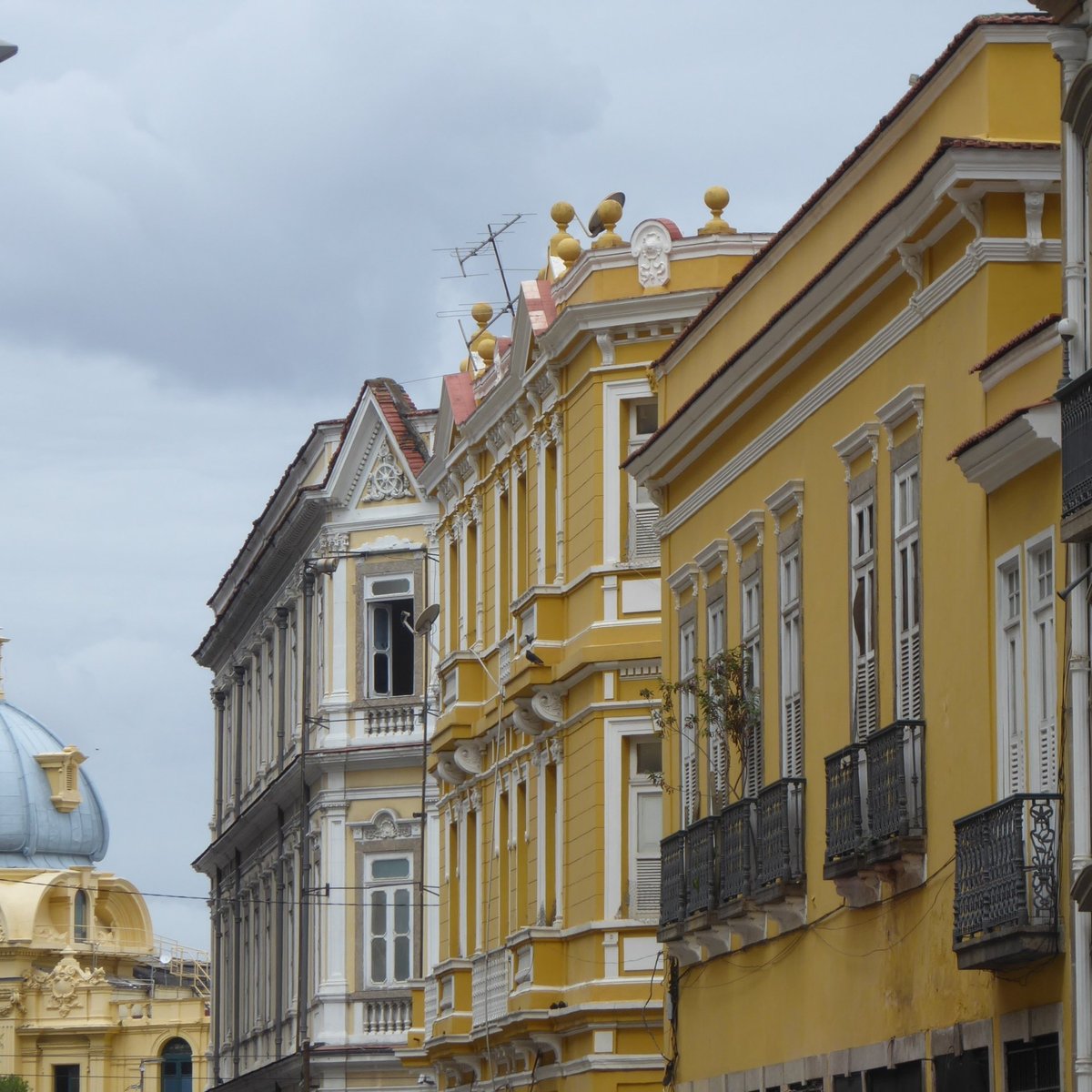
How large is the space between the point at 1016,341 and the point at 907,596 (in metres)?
3.15

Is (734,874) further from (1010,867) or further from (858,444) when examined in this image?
(1010,867)

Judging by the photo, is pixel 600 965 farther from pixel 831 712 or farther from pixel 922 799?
pixel 922 799

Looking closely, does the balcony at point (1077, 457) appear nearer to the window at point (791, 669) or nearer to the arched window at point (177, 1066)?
the window at point (791, 669)

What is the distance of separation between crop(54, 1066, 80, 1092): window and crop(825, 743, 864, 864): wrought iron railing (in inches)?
2884

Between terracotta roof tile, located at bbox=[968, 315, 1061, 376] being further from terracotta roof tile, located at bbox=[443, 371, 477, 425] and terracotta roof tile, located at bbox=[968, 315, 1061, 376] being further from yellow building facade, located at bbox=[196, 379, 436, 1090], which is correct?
yellow building facade, located at bbox=[196, 379, 436, 1090]

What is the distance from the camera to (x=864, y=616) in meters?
23.0

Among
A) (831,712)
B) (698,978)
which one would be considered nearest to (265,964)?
(698,978)

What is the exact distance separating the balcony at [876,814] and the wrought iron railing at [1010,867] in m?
1.82

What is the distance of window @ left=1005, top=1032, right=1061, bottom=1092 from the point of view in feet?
60.7

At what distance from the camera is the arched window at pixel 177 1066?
92.8 metres

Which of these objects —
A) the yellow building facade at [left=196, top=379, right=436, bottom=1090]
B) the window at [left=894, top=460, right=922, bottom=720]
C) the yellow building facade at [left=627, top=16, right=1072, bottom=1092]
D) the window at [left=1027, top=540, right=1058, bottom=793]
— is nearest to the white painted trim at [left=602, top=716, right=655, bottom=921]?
the yellow building facade at [left=627, top=16, right=1072, bottom=1092]

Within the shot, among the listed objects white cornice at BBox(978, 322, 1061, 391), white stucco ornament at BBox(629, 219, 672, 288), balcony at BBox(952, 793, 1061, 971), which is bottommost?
balcony at BBox(952, 793, 1061, 971)

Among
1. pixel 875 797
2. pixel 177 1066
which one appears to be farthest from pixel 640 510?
pixel 177 1066

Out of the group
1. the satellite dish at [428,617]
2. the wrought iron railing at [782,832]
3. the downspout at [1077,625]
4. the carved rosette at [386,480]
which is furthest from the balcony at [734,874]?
the carved rosette at [386,480]
